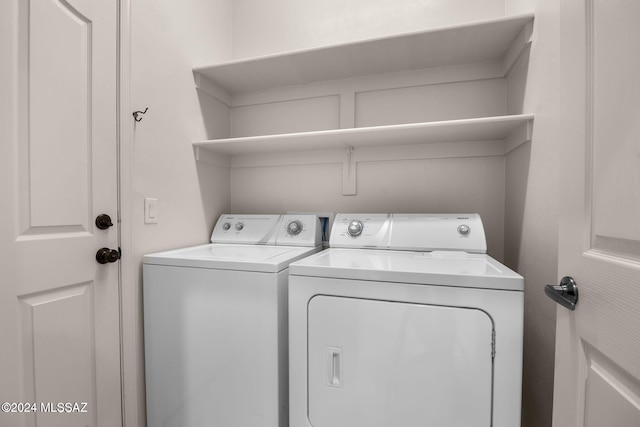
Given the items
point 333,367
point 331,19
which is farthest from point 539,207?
point 331,19

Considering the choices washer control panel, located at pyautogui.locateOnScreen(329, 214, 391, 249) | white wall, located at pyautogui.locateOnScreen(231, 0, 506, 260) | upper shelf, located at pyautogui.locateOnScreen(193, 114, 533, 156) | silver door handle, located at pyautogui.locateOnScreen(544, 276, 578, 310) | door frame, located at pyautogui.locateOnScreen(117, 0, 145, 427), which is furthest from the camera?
white wall, located at pyautogui.locateOnScreen(231, 0, 506, 260)

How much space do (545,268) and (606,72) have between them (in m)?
0.77

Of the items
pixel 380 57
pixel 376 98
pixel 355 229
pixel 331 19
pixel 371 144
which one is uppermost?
pixel 331 19

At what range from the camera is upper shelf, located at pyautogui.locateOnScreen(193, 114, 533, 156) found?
137cm

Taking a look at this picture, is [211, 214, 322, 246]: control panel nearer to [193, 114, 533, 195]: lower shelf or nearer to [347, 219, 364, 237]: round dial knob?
[347, 219, 364, 237]: round dial knob

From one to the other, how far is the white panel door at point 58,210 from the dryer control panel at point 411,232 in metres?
1.11

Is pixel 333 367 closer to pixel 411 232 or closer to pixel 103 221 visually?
pixel 411 232

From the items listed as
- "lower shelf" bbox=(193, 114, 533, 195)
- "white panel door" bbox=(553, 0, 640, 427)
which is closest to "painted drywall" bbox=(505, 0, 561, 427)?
"lower shelf" bbox=(193, 114, 533, 195)

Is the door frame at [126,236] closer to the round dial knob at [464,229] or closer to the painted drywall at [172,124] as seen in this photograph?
the painted drywall at [172,124]

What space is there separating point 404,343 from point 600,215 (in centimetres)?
63

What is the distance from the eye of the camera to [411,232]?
1508mm

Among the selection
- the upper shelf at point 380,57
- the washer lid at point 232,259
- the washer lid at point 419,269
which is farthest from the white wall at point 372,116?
the washer lid at point 232,259

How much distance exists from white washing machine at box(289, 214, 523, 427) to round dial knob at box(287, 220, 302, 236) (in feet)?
1.78

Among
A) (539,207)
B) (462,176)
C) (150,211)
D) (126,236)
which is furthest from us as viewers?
(462,176)
